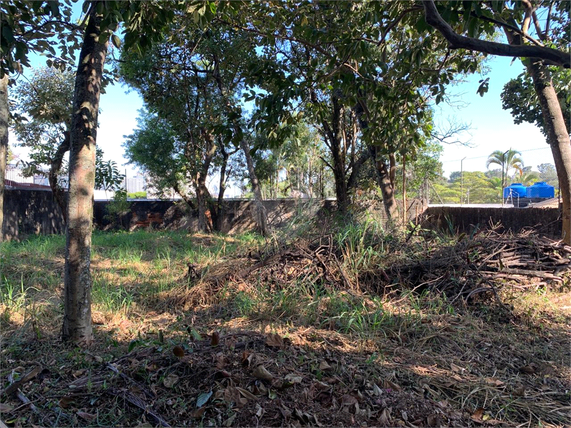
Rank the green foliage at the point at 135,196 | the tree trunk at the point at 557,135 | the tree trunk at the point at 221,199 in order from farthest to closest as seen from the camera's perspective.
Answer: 1. the green foliage at the point at 135,196
2. the tree trunk at the point at 221,199
3. the tree trunk at the point at 557,135

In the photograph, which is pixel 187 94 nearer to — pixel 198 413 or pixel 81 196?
pixel 81 196

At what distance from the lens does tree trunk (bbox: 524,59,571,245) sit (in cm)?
566

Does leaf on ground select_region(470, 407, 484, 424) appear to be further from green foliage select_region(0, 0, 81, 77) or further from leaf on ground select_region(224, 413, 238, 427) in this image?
green foliage select_region(0, 0, 81, 77)

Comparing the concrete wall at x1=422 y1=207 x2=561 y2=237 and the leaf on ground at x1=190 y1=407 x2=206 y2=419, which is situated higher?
the concrete wall at x1=422 y1=207 x2=561 y2=237

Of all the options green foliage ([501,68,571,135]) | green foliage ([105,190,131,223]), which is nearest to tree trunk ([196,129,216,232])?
green foliage ([105,190,131,223])

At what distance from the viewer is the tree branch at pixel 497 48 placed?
2770mm

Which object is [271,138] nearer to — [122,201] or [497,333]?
[497,333]

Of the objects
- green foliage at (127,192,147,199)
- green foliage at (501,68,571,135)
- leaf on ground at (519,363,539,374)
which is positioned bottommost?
leaf on ground at (519,363,539,374)

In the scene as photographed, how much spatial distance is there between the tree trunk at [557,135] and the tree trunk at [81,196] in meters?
5.76

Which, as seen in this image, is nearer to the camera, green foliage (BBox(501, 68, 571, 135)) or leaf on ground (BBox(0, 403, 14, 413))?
leaf on ground (BBox(0, 403, 14, 413))

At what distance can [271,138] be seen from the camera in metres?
4.25

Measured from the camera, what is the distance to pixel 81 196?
3229 millimetres

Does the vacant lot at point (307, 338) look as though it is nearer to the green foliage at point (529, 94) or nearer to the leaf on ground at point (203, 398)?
the leaf on ground at point (203, 398)

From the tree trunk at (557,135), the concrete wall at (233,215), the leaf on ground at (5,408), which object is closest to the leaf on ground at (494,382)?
the leaf on ground at (5,408)
